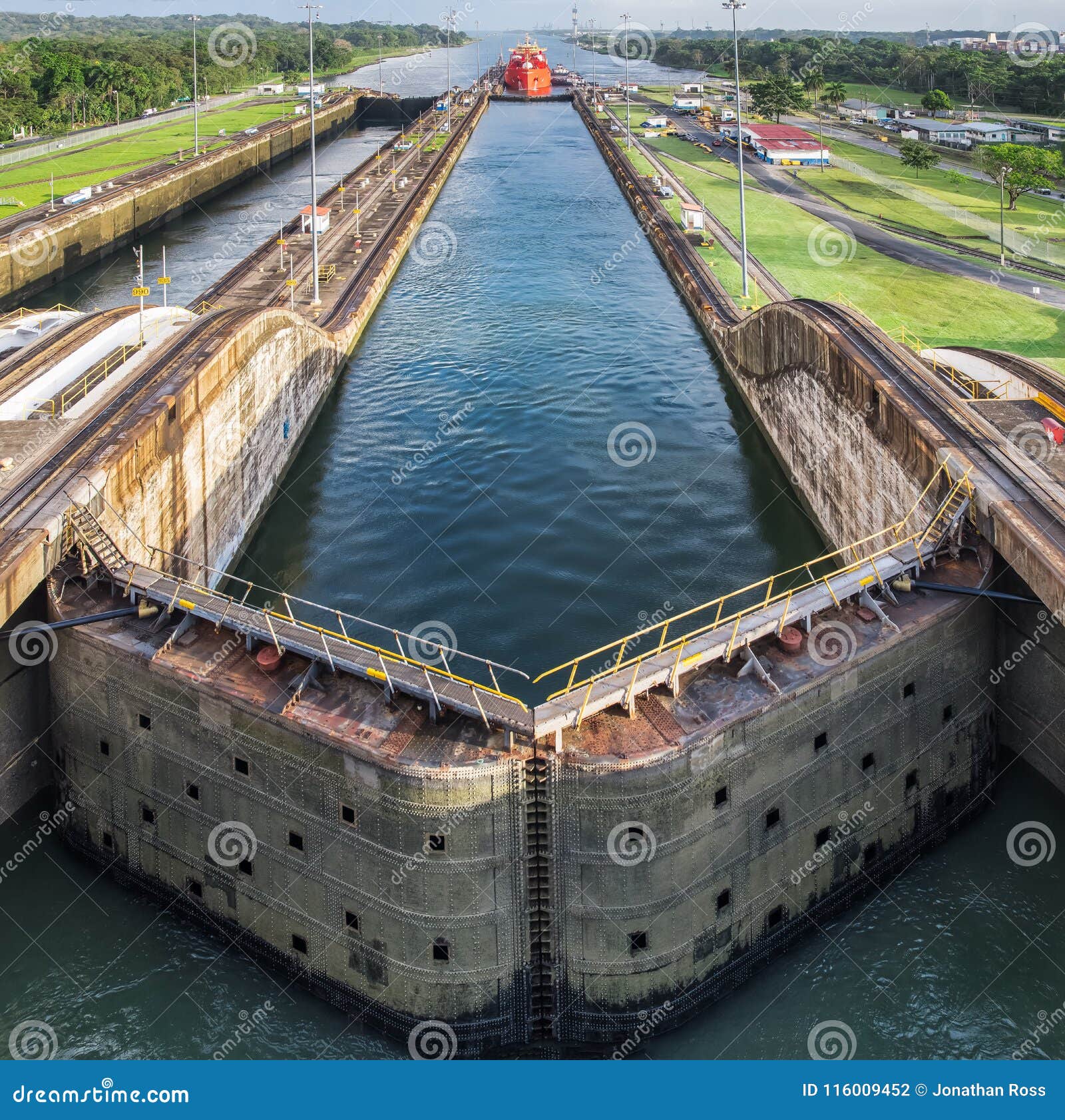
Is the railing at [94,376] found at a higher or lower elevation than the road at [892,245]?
lower

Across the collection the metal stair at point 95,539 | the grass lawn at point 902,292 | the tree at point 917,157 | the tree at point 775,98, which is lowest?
the metal stair at point 95,539

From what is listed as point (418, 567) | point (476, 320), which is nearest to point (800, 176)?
point (476, 320)

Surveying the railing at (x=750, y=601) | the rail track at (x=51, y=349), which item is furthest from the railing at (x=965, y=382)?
the rail track at (x=51, y=349)

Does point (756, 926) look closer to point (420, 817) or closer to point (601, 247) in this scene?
point (420, 817)

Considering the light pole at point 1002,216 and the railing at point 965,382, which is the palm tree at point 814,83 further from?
the railing at point 965,382

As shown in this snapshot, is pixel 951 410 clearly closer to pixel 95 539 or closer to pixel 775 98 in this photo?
pixel 95 539

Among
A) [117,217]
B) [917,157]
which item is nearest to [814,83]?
[917,157]

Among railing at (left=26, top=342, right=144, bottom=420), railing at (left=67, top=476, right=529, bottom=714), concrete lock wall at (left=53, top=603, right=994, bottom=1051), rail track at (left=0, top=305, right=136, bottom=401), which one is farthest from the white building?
concrete lock wall at (left=53, top=603, right=994, bottom=1051)
